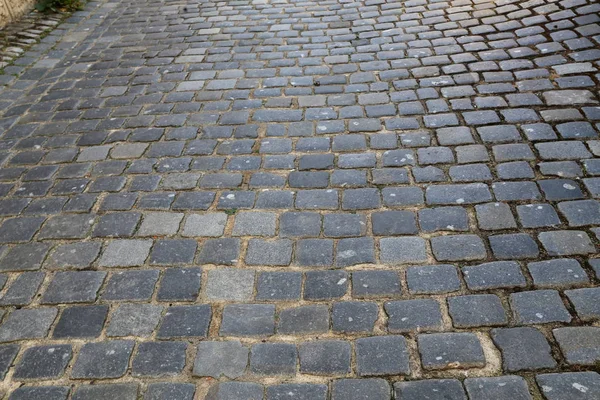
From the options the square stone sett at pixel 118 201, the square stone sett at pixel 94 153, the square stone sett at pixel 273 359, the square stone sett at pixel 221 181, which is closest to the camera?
the square stone sett at pixel 273 359

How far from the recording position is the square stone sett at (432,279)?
2741mm

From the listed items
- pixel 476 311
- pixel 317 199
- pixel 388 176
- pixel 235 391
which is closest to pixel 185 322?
pixel 235 391

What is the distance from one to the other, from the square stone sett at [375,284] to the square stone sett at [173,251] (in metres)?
0.97

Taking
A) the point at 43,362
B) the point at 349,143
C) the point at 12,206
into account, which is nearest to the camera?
the point at 43,362

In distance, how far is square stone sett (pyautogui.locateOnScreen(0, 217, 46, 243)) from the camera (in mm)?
3357

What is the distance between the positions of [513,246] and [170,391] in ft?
6.37

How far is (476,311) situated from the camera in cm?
260

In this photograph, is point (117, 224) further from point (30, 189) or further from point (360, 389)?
point (360, 389)

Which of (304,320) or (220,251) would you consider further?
(220,251)

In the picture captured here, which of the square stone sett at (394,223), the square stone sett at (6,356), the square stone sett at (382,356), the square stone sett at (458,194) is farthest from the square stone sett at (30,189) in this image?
the square stone sett at (458,194)

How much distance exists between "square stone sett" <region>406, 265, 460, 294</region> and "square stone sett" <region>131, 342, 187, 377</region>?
1199 millimetres

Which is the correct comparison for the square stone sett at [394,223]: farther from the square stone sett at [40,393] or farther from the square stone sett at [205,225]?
the square stone sett at [40,393]

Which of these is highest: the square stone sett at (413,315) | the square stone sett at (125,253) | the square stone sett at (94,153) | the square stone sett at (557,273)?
the square stone sett at (557,273)

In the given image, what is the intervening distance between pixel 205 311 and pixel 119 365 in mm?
481
